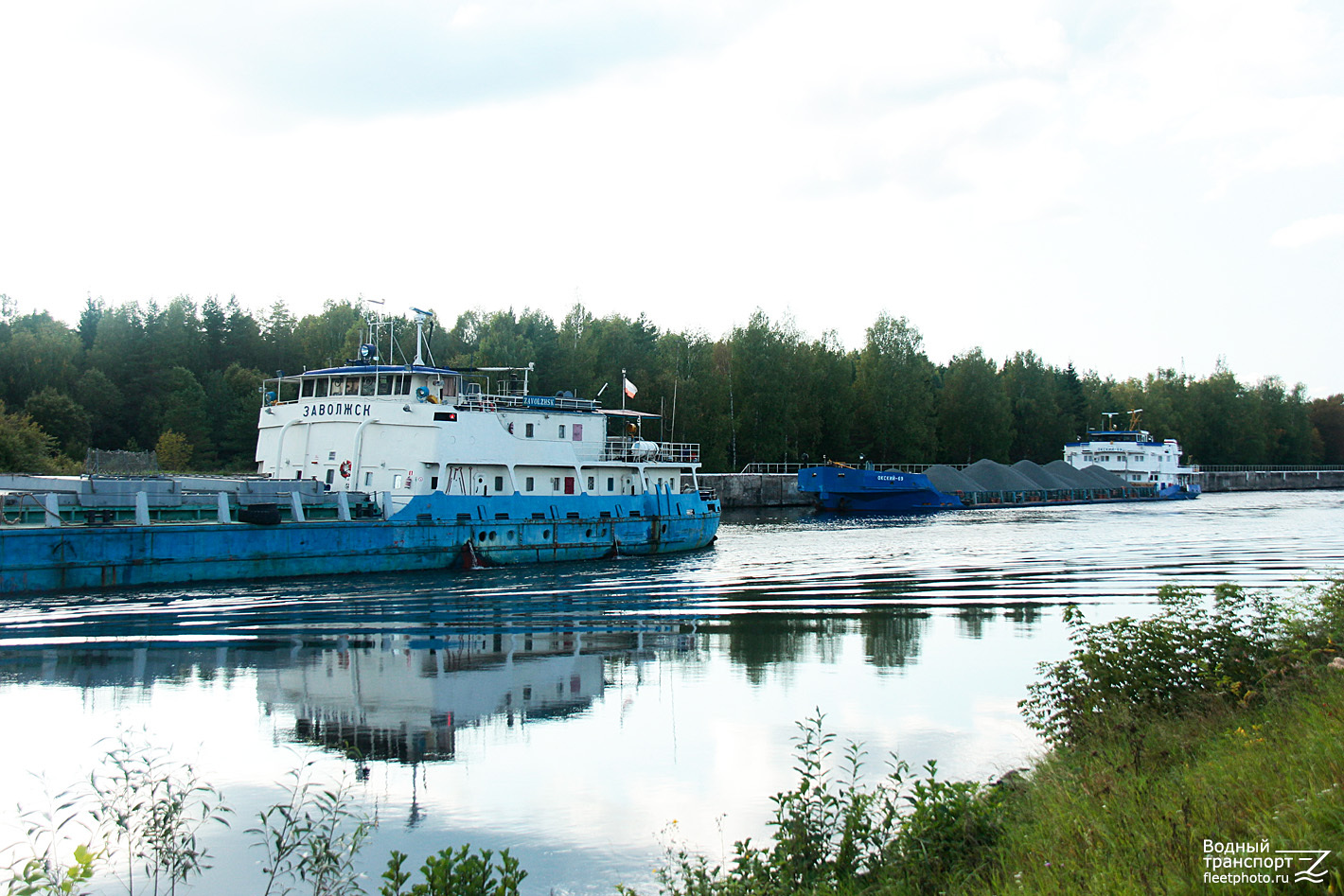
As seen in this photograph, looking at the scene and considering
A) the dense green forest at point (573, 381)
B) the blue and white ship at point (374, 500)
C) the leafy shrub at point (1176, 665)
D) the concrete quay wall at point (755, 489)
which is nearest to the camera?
the leafy shrub at point (1176, 665)

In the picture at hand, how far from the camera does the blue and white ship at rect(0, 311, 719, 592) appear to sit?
25.2 m

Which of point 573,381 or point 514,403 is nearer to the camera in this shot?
point 514,403

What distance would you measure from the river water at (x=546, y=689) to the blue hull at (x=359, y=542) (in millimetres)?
1138

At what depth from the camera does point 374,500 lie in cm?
3058

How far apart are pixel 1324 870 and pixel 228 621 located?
21264 mm

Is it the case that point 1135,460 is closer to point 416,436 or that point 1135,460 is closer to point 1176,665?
point 416,436

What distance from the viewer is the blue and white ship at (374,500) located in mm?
25250

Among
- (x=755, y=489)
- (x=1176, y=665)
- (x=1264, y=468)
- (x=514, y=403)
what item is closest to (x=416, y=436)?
(x=514, y=403)

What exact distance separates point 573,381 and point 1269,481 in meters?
98.6

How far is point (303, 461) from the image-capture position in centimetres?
3192

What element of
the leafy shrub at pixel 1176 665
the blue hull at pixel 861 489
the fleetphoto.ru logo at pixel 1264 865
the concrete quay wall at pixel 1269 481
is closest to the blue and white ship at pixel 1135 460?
the concrete quay wall at pixel 1269 481

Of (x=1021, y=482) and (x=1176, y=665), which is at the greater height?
(x=1021, y=482)

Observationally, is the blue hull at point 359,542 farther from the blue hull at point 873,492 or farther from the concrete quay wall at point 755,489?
the concrete quay wall at point 755,489

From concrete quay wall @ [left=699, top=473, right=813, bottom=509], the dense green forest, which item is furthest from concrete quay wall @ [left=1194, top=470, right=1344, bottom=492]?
concrete quay wall @ [left=699, top=473, right=813, bottom=509]
